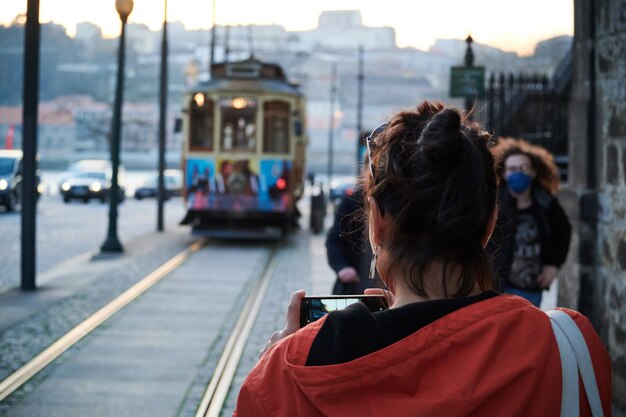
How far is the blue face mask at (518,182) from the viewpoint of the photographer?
6168 millimetres

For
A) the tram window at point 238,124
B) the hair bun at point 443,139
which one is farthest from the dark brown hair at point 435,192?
the tram window at point 238,124

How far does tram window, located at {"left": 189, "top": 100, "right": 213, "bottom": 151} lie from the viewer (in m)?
20.7

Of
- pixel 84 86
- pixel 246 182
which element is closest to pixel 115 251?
pixel 246 182

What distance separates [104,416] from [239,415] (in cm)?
437

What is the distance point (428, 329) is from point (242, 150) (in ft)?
62.5

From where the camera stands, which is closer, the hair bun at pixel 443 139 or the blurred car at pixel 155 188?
the hair bun at pixel 443 139

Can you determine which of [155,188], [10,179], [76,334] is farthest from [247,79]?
[155,188]

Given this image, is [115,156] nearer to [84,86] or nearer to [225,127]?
[225,127]

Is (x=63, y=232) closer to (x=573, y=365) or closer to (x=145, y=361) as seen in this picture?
(x=145, y=361)

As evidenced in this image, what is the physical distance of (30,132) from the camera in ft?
36.7

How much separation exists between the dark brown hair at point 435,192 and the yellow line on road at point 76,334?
504 centimetres

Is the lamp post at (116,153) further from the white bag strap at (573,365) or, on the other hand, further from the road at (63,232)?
the white bag strap at (573,365)

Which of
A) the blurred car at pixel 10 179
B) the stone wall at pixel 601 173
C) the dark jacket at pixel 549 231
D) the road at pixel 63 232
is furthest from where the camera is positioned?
the blurred car at pixel 10 179

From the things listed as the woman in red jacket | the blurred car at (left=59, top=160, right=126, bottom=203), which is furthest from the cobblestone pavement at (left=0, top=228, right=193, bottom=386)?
the blurred car at (left=59, top=160, right=126, bottom=203)
